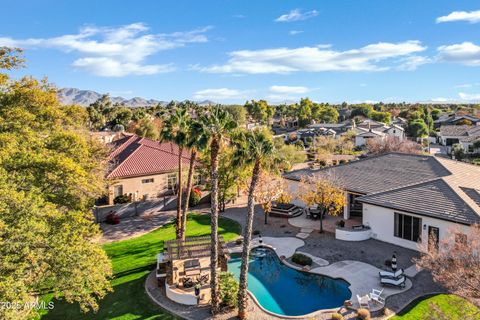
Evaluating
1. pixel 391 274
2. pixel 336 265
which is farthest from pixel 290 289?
pixel 391 274

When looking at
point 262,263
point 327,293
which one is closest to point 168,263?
point 262,263

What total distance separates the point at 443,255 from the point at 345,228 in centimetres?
1096

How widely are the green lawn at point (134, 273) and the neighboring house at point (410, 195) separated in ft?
36.2

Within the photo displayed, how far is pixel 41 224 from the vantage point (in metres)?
12.4

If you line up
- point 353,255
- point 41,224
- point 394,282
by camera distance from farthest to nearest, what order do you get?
point 353,255 → point 394,282 → point 41,224

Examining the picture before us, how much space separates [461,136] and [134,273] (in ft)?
255

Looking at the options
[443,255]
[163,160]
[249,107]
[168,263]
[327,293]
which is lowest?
[327,293]

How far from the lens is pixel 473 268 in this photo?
13906 mm

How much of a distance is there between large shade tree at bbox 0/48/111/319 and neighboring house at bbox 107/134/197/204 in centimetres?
1538

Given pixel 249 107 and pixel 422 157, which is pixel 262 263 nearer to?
pixel 422 157

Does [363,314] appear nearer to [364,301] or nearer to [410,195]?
[364,301]

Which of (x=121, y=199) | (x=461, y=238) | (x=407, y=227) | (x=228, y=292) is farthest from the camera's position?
(x=121, y=199)

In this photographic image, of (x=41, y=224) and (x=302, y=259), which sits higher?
(x=41, y=224)

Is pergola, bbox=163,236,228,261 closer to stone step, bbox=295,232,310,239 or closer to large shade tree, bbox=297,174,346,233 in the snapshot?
stone step, bbox=295,232,310,239
